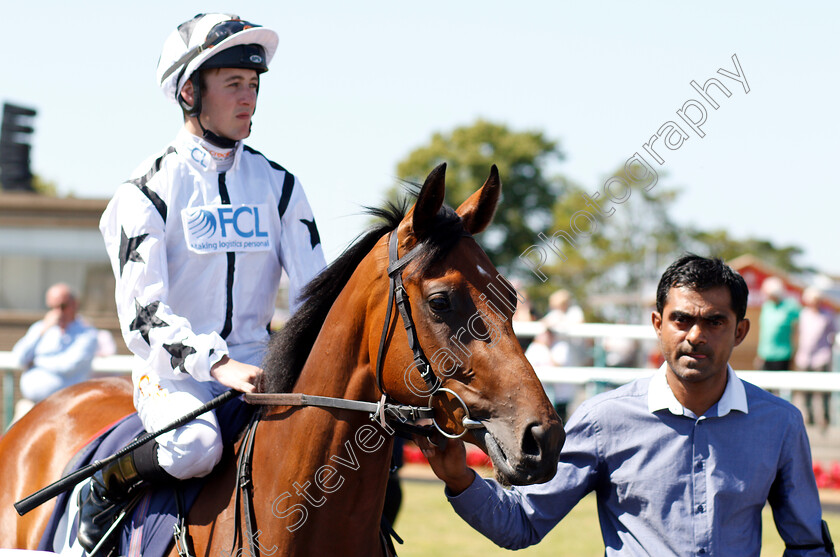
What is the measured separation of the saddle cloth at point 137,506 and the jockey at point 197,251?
0.08 metres

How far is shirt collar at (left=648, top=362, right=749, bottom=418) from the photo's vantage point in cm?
252

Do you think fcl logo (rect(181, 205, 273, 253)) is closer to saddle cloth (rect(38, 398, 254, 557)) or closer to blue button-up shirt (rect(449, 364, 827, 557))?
saddle cloth (rect(38, 398, 254, 557))

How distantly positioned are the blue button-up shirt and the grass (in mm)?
3499

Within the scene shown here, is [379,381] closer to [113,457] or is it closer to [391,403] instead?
[391,403]

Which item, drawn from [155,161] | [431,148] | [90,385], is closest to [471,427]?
[155,161]

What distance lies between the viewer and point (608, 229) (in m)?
47.2

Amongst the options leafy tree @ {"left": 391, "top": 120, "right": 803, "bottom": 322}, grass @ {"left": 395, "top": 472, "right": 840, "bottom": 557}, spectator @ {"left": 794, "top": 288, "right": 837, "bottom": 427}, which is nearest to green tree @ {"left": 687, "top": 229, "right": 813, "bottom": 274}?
leafy tree @ {"left": 391, "top": 120, "right": 803, "bottom": 322}

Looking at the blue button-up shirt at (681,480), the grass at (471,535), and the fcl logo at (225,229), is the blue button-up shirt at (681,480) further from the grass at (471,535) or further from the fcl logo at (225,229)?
the grass at (471,535)

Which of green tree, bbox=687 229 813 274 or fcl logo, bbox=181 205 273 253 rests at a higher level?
fcl logo, bbox=181 205 273 253

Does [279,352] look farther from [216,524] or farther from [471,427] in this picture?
[471,427]

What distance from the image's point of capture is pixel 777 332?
32.6 feet

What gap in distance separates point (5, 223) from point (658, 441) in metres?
10.0

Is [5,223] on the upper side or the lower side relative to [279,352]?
lower

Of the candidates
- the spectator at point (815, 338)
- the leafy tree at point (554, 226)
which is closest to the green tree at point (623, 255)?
the leafy tree at point (554, 226)
